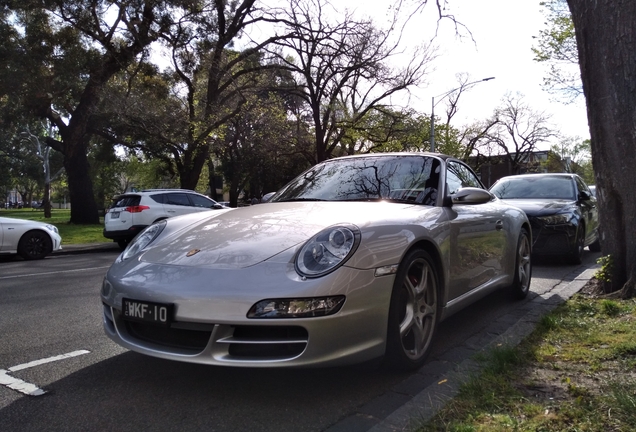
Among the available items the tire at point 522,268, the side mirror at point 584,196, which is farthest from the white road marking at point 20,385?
the side mirror at point 584,196

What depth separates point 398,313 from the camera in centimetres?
310

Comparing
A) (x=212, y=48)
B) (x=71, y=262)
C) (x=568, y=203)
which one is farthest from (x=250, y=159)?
(x=568, y=203)

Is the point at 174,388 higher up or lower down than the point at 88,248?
higher up

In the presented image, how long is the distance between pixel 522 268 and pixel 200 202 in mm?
11081

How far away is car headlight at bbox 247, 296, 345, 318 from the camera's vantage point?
8.77 ft

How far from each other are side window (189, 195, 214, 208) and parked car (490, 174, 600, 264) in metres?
8.40

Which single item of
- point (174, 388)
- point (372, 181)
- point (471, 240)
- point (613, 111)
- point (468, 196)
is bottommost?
point (174, 388)

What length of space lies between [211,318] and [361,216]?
1.10m

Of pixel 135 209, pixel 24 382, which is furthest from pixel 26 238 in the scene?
pixel 24 382

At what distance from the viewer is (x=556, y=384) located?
294 cm

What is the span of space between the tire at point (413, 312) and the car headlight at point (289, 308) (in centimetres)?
53

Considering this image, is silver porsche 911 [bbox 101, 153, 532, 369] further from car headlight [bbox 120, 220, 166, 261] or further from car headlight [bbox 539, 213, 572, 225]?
car headlight [bbox 539, 213, 572, 225]

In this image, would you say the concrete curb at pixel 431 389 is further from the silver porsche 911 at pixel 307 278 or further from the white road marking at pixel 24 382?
the white road marking at pixel 24 382

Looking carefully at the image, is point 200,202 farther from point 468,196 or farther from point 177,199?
point 468,196
